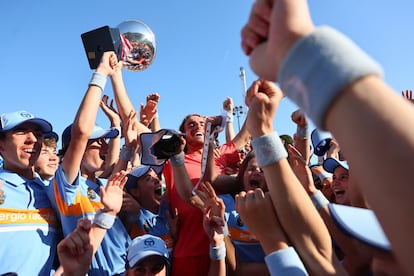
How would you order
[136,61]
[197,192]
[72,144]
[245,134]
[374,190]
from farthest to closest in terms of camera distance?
[136,61], [245,134], [197,192], [72,144], [374,190]

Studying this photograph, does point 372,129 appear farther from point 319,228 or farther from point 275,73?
point 319,228

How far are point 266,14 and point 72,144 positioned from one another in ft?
6.73

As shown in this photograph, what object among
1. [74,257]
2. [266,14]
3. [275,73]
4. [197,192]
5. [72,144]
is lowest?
[197,192]

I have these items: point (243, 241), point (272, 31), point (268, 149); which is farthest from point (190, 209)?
point (272, 31)

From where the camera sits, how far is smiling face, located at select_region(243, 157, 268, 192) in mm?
2912

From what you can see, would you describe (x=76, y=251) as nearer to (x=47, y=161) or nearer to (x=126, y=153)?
(x=126, y=153)

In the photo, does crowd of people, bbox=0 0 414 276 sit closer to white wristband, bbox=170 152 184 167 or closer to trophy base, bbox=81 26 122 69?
white wristband, bbox=170 152 184 167

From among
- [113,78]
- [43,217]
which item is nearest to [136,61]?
[113,78]

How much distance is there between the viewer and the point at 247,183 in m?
3.02

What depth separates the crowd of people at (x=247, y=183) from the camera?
0.54m

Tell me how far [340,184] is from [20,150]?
2.96 metres

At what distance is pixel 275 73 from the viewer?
76 centimetres

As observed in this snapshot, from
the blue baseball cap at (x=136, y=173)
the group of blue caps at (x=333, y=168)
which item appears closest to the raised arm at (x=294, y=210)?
the group of blue caps at (x=333, y=168)

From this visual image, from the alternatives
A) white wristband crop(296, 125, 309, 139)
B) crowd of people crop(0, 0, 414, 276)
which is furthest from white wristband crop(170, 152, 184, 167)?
white wristband crop(296, 125, 309, 139)
